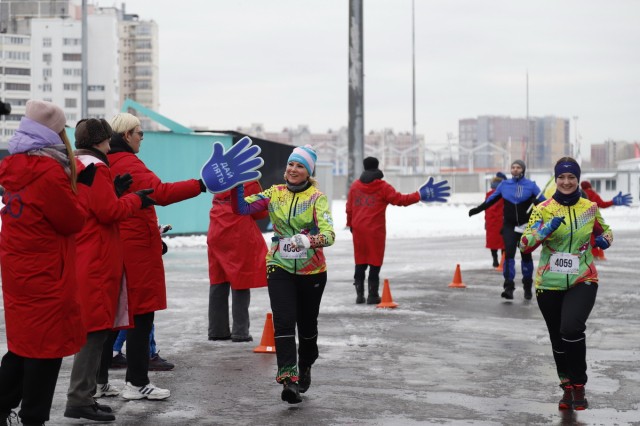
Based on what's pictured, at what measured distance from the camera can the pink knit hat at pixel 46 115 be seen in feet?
20.5

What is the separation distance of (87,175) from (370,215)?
8253mm

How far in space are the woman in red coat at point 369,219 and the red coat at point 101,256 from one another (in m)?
7.48

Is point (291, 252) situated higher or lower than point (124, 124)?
lower

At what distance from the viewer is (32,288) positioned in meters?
6.05

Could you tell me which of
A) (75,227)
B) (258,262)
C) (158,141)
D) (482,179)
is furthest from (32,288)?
(482,179)

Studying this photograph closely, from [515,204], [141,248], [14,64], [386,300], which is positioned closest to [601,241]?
[141,248]

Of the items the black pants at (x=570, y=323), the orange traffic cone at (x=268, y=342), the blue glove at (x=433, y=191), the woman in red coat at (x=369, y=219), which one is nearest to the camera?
the black pants at (x=570, y=323)

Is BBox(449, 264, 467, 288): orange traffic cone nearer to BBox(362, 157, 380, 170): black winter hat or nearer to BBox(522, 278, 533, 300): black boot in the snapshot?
BBox(522, 278, 533, 300): black boot

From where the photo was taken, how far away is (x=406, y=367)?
9.58m

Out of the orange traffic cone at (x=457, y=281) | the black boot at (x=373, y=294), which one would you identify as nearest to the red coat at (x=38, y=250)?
the black boot at (x=373, y=294)

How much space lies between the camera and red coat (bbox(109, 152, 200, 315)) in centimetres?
784

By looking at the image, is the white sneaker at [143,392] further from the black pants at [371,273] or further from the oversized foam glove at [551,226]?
the black pants at [371,273]

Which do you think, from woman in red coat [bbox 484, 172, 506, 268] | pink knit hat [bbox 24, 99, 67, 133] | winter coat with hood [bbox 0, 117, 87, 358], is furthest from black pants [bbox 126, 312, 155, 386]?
woman in red coat [bbox 484, 172, 506, 268]

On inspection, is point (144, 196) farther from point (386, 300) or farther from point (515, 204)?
point (515, 204)
